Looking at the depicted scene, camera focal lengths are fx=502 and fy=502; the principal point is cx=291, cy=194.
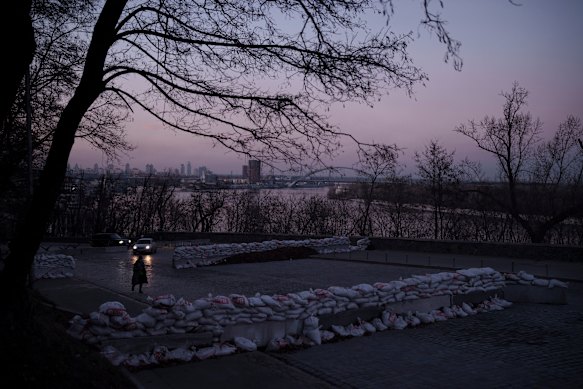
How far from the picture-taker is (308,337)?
33.1 ft

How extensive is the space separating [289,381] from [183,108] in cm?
437

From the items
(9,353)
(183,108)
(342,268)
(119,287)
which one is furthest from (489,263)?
(9,353)

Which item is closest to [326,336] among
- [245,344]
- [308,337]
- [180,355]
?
[308,337]

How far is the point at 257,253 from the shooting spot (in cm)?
2822

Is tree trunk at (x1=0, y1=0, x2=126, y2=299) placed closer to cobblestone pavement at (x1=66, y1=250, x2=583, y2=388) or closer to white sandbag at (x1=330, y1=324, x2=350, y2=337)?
cobblestone pavement at (x1=66, y1=250, x2=583, y2=388)

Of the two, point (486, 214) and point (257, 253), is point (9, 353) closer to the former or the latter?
point (257, 253)

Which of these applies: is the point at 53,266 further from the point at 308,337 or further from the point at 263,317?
the point at 308,337

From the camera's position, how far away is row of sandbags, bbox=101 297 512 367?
8.36 metres

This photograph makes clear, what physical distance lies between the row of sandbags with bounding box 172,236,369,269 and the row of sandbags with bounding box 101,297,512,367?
621 inches

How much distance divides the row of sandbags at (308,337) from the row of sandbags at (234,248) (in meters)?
15.8

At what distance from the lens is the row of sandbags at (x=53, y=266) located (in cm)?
2060

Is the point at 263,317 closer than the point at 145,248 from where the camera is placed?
Yes

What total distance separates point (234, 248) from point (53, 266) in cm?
961

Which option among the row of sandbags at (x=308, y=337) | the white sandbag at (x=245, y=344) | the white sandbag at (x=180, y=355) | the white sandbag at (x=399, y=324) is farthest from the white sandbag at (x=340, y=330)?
the white sandbag at (x=180, y=355)
